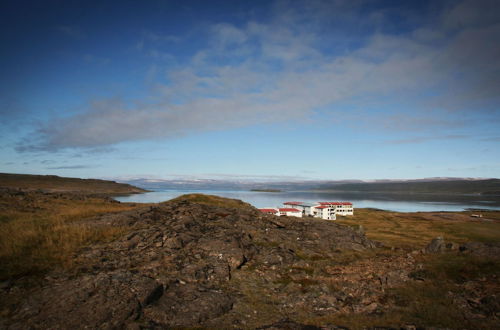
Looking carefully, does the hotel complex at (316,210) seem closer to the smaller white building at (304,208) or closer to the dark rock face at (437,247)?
the smaller white building at (304,208)

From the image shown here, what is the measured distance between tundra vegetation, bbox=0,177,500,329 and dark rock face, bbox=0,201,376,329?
56 mm

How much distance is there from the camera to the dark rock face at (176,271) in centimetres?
945

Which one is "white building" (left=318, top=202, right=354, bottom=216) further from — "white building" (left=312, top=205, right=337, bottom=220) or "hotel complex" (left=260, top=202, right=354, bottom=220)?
"white building" (left=312, top=205, right=337, bottom=220)

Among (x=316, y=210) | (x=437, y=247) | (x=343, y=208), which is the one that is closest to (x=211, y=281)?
(x=437, y=247)

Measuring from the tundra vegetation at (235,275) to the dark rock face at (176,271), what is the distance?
0.19 ft

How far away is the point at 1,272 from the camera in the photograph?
10.8 metres

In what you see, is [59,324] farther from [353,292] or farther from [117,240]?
[353,292]

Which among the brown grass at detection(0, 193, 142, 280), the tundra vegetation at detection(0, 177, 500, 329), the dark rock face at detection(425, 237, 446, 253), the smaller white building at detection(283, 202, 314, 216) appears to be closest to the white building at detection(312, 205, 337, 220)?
the smaller white building at detection(283, 202, 314, 216)

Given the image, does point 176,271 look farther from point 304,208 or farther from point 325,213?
point 304,208

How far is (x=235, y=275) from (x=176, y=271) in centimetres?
310

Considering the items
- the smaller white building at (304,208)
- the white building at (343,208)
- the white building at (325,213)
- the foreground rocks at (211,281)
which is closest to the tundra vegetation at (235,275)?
the foreground rocks at (211,281)

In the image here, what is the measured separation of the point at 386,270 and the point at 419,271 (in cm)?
175

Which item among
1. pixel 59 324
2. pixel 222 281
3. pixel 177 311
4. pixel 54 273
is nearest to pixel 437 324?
pixel 222 281

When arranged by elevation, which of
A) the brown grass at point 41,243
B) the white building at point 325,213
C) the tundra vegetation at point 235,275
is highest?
Answer: the brown grass at point 41,243
